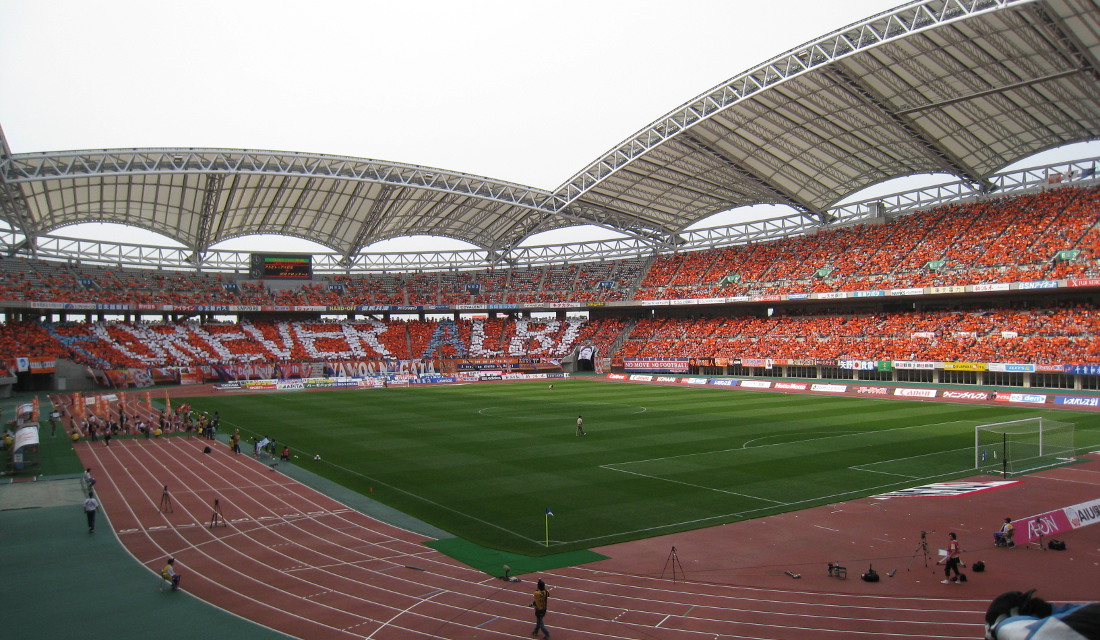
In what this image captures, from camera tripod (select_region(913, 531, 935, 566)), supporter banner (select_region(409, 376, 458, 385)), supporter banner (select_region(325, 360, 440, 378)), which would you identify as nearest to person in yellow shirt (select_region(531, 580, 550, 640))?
camera tripod (select_region(913, 531, 935, 566))

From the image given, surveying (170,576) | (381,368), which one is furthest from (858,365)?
(170,576)

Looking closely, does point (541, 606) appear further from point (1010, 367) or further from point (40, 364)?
point (40, 364)

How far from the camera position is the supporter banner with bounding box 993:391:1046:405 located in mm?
40875

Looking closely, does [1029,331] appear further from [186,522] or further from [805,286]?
[186,522]

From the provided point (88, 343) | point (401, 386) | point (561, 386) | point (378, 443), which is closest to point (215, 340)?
point (88, 343)

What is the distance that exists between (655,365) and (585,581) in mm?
56567

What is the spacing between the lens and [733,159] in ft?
176

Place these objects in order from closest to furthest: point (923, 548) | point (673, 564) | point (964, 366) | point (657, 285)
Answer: point (673, 564), point (923, 548), point (964, 366), point (657, 285)

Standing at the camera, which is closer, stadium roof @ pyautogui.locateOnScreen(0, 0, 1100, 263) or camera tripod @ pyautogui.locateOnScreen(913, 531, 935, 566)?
camera tripod @ pyautogui.locateOnScreen(913, 531, 935, 566)

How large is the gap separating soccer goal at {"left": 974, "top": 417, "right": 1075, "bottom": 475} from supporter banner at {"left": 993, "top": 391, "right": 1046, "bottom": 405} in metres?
10.8

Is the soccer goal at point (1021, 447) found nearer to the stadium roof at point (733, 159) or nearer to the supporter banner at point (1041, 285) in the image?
the stadium roof at point (733, 159)

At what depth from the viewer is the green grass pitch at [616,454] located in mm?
20172

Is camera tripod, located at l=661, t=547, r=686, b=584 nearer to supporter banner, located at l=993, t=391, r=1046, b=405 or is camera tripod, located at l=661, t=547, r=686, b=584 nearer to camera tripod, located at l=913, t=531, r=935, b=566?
camera tripod, located at l=913, t=531, r=935, b=566

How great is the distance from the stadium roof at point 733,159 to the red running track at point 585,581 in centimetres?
2557
